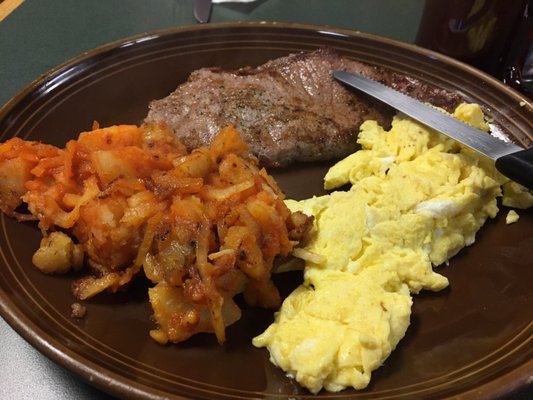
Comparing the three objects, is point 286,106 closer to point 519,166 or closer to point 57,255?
point 519,166

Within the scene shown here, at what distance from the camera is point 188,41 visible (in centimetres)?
286

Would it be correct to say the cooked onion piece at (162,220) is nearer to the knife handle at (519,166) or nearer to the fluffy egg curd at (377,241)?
the fluffy egg curd at (377,241)

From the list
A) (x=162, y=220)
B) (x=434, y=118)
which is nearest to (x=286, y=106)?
(x=434, y=118)

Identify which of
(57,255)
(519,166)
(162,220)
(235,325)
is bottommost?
(235,325)

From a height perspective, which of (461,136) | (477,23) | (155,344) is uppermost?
(477,23)

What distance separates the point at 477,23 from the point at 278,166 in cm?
145

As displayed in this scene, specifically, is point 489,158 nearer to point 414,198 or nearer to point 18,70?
point 414,198

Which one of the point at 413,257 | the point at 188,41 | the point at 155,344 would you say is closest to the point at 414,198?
the point at 413,257

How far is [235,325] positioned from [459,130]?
1.27 meters

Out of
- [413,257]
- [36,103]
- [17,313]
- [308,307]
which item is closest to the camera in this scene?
[17,313]

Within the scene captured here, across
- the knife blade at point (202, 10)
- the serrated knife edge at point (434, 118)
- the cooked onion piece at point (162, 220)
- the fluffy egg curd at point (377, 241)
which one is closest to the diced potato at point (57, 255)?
the cooked onion piece at point (162, 220)

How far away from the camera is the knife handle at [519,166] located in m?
1.87

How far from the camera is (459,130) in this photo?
7.26ft

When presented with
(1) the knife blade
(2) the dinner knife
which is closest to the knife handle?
(2) the dinner knife
